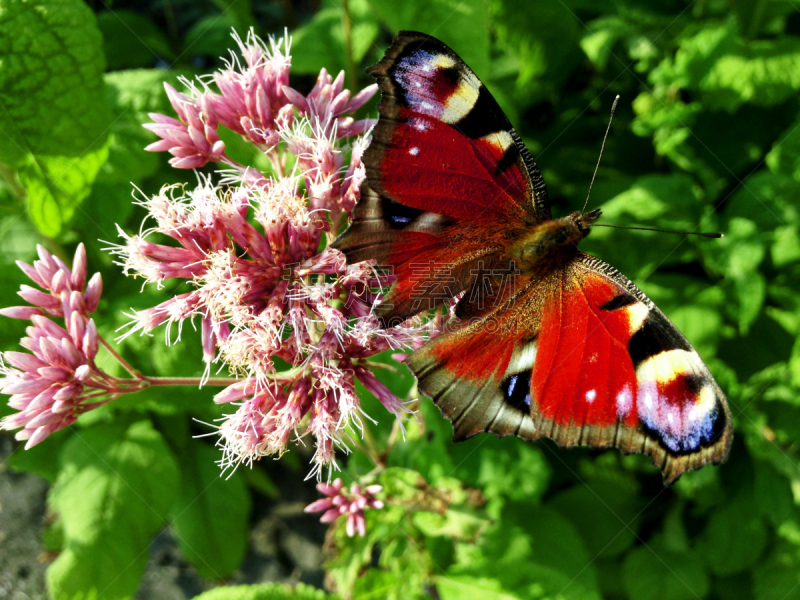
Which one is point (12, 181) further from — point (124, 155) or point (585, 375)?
point (585, 375)

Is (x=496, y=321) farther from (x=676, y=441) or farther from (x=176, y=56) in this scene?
(x=176, y=56)

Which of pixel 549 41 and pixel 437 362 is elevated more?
pixel 549 41

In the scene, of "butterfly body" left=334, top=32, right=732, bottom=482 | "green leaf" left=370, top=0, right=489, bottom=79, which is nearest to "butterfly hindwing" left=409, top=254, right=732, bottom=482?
"butterfly body" left=334, top=32, right=732, bottom=482

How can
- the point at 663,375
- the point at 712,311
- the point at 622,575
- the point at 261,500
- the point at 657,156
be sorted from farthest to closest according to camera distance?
the point at 261,500 < the point at 657,156 < the point at 622,575 < the point at 712,311 < the point at 663,375

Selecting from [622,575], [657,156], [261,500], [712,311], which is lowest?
[261,500]

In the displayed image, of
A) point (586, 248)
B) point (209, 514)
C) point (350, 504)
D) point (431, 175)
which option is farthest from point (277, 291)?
point (209, 514)

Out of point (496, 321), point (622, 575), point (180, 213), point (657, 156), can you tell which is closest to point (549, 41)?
point (657, 156)
